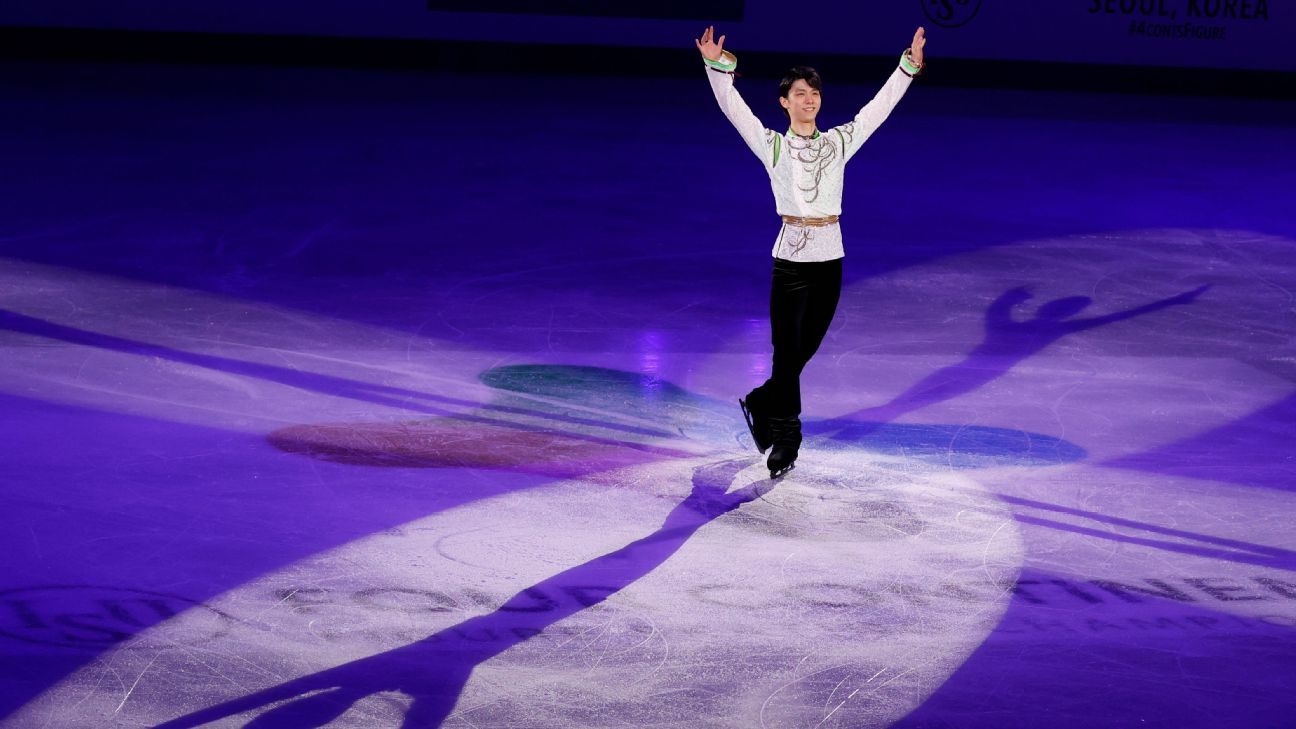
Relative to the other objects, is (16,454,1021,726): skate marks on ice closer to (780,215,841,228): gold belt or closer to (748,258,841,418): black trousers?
(748,258,841,418): black trousers

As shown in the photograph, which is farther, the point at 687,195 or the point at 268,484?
the point at 687,195

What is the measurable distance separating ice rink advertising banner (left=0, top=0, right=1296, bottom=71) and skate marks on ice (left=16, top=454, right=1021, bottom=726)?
537 inches

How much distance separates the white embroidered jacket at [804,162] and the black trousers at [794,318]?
0.07 m

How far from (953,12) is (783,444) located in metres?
14.1

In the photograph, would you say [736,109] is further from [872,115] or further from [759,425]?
[759,425]

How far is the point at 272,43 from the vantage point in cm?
1867

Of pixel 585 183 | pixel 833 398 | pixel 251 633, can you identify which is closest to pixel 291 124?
pixel 585 183

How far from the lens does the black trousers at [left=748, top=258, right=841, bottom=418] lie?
582cm

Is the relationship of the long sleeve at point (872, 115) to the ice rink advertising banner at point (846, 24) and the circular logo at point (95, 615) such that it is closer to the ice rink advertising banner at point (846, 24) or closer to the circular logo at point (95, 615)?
the circular logo at point (95, 615)

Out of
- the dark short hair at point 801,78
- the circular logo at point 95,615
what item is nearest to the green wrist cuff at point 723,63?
the dark short hair at point 801,78

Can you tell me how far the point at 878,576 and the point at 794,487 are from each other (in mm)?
843

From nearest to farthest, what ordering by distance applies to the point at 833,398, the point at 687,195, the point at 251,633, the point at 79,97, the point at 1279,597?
the point at 251,633 → the point at 1279,597 → the point at 833,398 → the point at 687,195 → the point at 79,97

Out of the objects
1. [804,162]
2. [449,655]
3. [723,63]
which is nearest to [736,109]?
[723,63]

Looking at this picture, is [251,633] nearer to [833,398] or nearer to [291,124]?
[833,398]
